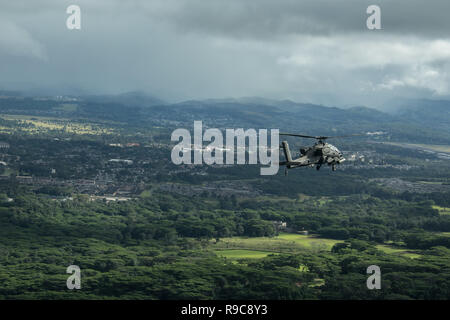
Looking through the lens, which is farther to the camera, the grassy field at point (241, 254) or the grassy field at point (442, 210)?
the grassy field at point (442, 210)

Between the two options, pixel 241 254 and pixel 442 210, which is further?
pixel 442 210

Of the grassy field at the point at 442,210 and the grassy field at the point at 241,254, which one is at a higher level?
the grassy field at the point at 442,210

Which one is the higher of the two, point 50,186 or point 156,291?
point 50,186

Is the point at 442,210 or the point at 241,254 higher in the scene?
the point at 442,210

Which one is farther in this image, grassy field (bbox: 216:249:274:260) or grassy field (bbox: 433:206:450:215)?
grassy field (bbox: 433:206:450:215)

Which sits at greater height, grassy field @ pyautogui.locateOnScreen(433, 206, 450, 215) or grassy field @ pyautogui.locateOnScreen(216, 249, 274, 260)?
grassy field @ pyautogui.locateOnScreen(433, 206, 450, 215)
